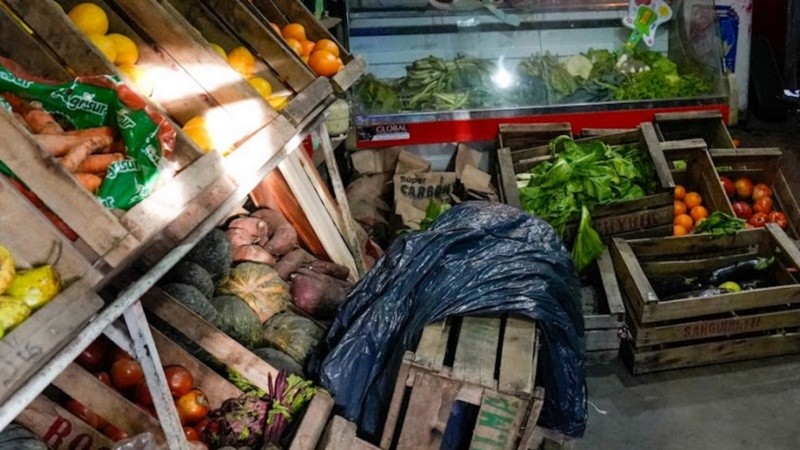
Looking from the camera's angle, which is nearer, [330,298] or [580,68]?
[330,298]

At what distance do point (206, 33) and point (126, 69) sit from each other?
0.98 metres

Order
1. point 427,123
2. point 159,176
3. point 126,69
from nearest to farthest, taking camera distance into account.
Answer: point 159,176 < point 126,69 < point 427,123

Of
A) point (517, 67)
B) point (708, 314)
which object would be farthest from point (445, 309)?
point (517, 67)

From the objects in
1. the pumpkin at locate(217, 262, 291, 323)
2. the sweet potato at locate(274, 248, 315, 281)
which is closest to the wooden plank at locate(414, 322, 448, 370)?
the pumpkin at locate(217, 262, 291, 323)

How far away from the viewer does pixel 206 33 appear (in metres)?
3.67

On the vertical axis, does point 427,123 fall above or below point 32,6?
above

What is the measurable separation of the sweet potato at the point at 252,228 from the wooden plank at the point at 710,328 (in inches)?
96.3

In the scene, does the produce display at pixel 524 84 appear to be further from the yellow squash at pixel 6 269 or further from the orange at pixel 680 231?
the yellow squash at pixel 6 269

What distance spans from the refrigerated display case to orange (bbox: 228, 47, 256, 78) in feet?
8.26

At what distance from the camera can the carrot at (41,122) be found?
223 cm

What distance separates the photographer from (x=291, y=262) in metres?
4.23

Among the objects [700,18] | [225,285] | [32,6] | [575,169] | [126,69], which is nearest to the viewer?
[32,6]

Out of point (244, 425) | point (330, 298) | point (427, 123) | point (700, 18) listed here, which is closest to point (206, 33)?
point (330, 298)

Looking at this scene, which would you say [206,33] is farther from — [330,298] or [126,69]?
[330,298]
